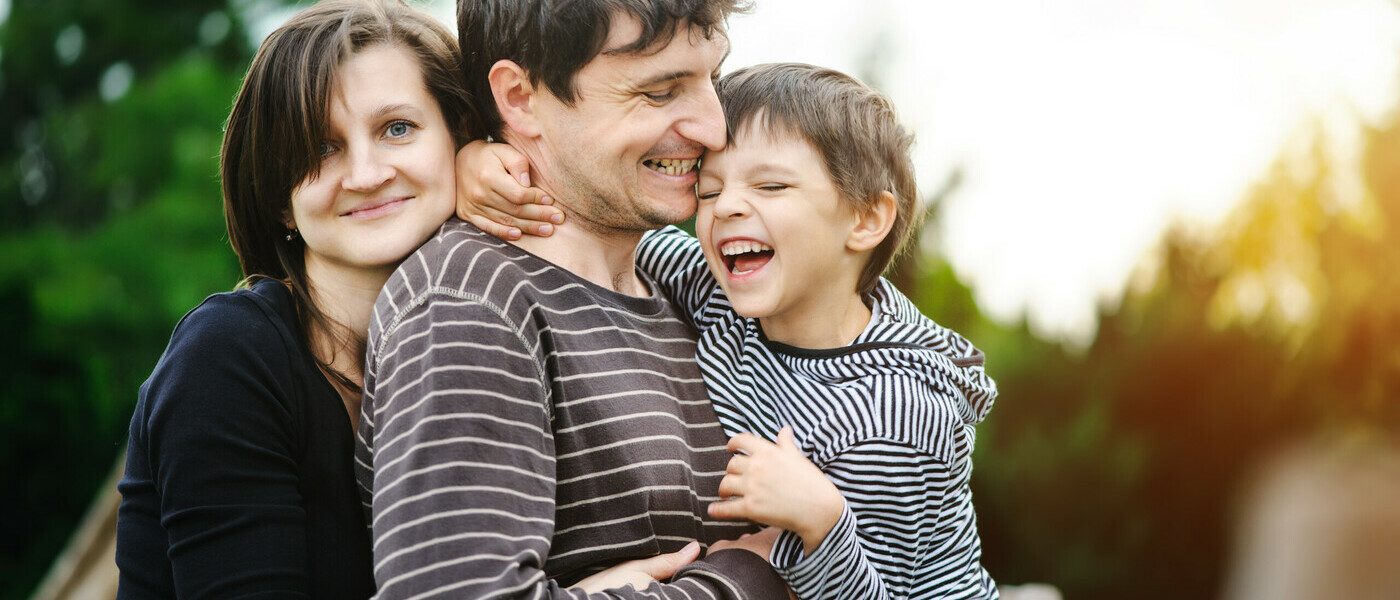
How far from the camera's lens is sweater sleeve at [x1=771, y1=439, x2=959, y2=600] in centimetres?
217

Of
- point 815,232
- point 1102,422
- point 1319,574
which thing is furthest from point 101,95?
point 1319,574

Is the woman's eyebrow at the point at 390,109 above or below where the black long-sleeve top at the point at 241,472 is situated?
above

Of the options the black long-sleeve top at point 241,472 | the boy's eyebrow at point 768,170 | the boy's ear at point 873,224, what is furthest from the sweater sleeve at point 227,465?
the boy's ear at point 873,224

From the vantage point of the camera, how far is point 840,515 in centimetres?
214

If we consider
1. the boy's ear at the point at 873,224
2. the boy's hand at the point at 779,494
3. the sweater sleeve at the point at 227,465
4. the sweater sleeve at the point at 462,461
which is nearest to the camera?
the sweater sleeve at the point at 462,461

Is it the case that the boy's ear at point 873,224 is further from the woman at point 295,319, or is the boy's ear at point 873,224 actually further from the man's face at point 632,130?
the woman at point 295,319

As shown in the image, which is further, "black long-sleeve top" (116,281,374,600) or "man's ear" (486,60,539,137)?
"man's ear" (486,60,539,137)

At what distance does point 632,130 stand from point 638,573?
2.83 ft

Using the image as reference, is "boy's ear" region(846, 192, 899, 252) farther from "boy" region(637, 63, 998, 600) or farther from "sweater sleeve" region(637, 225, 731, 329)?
"sweater sleeve" region(637, 225, 731, 329)

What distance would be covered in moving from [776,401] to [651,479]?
0.41 metres

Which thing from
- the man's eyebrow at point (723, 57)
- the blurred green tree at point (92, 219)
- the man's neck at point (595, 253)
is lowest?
the blurred green tree at point (92, 219)

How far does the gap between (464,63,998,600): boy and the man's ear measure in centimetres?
38

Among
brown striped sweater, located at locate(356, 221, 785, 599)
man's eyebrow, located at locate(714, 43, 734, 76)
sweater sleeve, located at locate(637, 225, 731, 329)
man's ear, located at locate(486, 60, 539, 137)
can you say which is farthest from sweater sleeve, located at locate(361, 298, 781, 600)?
man's eyebrow, located at locate(714, 43, 734, 76)

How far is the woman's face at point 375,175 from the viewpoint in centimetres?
230
